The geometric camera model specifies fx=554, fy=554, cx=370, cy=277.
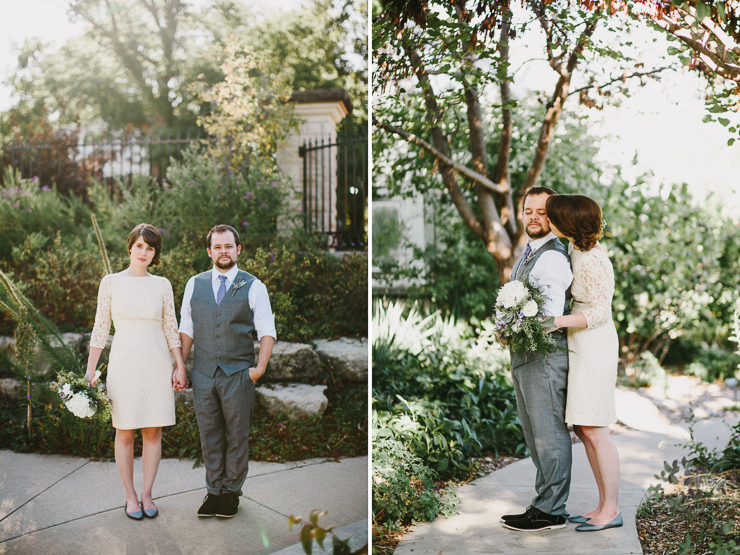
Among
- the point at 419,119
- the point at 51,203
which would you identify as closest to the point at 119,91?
the point at 51,203

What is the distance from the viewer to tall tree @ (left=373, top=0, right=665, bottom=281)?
2.94 metres

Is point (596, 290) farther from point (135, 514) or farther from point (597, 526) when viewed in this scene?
point (135, 514)

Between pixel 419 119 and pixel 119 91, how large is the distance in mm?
1770

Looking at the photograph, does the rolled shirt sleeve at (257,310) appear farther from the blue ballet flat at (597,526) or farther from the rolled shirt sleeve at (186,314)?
the blue ballet flat at (597,526)

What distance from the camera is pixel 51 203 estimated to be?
2.65 meters

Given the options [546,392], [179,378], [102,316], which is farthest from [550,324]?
[102,316]

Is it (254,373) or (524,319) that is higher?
(524,319)

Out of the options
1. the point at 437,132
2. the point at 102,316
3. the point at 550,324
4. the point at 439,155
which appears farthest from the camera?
the point at 437,132

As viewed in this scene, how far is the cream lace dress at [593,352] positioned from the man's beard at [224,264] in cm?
159

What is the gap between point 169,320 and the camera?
2357 mm

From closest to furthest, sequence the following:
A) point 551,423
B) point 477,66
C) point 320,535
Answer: point 320,535, point 551,423, point 477,66

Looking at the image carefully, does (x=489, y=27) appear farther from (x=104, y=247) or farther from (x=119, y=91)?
(x=104, y=247)

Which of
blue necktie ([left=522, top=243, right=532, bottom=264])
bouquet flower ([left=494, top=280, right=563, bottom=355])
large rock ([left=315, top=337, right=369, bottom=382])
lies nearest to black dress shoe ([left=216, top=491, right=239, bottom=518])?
large rock ([left=315, top=337, right=369, bottom=382])

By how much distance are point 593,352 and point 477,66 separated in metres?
2.01
